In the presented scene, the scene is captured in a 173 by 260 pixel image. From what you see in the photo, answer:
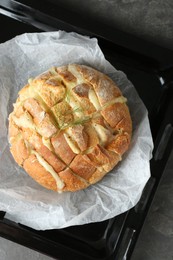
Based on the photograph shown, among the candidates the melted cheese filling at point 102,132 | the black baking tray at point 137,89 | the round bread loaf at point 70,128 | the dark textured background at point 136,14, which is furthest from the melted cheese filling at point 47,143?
the dark textured background at point 136,14

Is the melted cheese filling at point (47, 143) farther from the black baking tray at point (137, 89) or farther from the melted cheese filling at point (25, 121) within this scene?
the black baking tray at point (137, 89)

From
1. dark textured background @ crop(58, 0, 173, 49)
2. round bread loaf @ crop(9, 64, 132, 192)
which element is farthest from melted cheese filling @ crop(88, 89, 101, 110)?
dark textured background @ crop(58, 0, 173, 49)

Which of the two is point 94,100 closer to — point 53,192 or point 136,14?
point 53,192

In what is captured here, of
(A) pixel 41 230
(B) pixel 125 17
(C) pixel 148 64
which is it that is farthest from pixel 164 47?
(A) pixel 41 230

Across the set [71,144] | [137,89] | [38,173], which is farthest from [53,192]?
[137,89]

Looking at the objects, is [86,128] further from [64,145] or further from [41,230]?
[41,230]

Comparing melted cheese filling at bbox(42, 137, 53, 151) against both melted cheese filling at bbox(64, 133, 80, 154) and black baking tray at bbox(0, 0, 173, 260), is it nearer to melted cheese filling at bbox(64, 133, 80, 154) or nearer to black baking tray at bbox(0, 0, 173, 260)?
melted cheese filling at bbox(64, 133, 80, 154)
